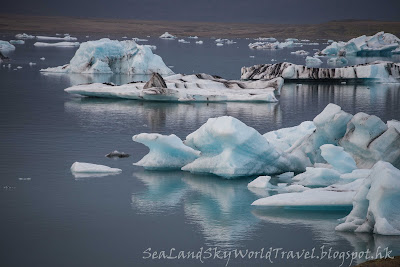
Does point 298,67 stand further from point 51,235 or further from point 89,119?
point 51,235

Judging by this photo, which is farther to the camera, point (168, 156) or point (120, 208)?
point (168, 156)

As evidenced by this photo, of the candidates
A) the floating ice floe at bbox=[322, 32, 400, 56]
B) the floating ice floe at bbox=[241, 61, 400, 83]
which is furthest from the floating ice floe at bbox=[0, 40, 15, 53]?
the floating ice floe at bbox=[241, 61, 400, 83]

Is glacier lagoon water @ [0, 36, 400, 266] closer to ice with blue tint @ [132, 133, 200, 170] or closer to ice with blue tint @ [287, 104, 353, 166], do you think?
ice with blue tint @ [132, 133, 200, 170]

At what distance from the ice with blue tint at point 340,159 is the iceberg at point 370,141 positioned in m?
0.38

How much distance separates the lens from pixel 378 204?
29.1 feet

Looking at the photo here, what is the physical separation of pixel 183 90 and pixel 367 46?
30.6 m

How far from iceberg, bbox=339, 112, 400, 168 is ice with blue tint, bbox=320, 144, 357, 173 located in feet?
1.24

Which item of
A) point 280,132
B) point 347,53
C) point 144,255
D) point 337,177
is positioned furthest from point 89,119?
point 347,53

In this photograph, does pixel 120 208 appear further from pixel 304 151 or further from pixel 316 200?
pixel 304 151

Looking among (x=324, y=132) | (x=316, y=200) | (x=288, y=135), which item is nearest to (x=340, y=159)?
(x=324, y=132)

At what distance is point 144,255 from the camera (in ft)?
28.1

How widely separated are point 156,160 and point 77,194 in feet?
6.76

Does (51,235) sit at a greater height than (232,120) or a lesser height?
lesser

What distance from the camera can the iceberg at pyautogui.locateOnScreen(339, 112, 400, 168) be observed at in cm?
1180
